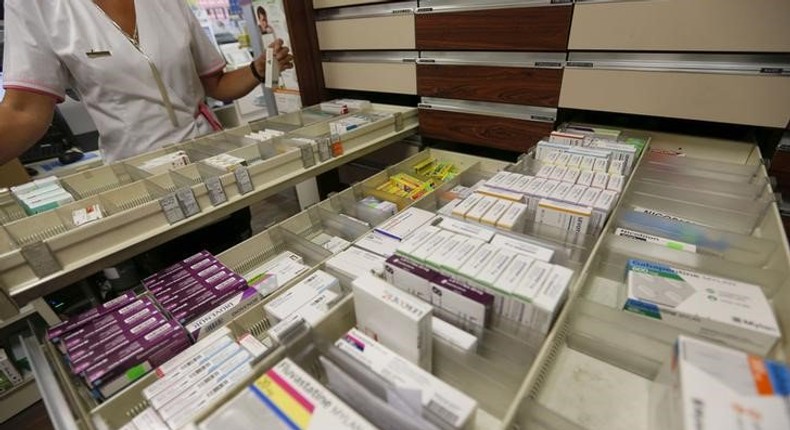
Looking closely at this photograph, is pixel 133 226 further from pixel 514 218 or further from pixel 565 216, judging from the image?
pixel 565 216

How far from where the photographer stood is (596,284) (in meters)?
0.92

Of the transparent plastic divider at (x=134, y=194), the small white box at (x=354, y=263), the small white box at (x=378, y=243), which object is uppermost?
the transparent plastic divider at (x=134, y=194)

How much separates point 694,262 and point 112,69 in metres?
1.83

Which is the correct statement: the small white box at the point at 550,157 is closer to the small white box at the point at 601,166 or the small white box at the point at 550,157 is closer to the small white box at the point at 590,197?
the small white box at the point at 601,166

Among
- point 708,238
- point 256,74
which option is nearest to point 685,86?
point 708,238

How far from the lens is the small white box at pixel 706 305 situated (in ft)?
2.07

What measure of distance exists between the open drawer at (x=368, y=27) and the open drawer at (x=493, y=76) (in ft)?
0.50

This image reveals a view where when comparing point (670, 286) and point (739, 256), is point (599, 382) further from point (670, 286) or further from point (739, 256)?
point (739, 256)

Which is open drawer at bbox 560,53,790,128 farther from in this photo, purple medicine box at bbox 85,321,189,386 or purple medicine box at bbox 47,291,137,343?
purple medicine box at bbox 47,291,137,343

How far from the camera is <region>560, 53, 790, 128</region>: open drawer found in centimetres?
102

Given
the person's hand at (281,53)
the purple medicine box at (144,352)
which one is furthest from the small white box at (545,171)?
the person's hand at (281,53)

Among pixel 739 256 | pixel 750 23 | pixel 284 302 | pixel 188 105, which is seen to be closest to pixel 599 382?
pixel 739 256

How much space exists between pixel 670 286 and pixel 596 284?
186 mm

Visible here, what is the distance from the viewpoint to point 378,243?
108 cm
